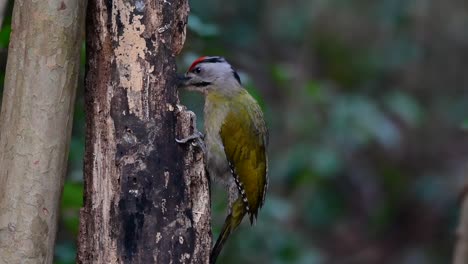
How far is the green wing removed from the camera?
5.50 meters

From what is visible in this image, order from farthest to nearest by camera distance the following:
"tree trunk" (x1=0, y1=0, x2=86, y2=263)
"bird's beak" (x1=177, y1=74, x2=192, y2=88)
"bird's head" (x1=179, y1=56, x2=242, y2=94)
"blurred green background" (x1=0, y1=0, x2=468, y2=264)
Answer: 1. "blurred green background" (x1=0, y1=0, x2=468, y2=264)
2. "bird's head" (x1=179, y1=56, x2=242, y2=94)
3. "bird's beak" (x1=177, y1=74, x2=192, y2=88)
4. "tree trunk" (x1=0, y1=0, x2=86, y2=263)

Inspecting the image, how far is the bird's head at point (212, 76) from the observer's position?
5699mm

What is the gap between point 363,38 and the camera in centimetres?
1039

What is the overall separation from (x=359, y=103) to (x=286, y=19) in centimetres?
153

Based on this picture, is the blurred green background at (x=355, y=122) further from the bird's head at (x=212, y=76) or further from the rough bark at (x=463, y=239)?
the rough bark at (x=463, y=239)

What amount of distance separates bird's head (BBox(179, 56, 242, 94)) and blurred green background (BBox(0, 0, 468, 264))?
4.62 ft

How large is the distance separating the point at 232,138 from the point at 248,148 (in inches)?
4.6

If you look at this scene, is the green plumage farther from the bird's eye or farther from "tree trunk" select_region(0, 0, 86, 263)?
"tree trunk" select_region(0, 0, 86, 263)

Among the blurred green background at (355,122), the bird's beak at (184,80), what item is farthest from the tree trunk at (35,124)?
the blurred green background at (355,122)

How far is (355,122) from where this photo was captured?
333 inches

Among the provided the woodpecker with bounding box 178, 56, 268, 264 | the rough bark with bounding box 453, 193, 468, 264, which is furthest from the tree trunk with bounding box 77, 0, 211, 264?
the rough bark with bounding box 453, 193, 468, 264

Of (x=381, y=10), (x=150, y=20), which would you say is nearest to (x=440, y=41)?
(x=381, y=10)

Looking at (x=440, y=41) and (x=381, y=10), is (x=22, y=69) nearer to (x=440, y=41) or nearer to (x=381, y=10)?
(x=381, y=10)

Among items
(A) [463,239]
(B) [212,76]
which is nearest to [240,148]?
(B) [212,76]
